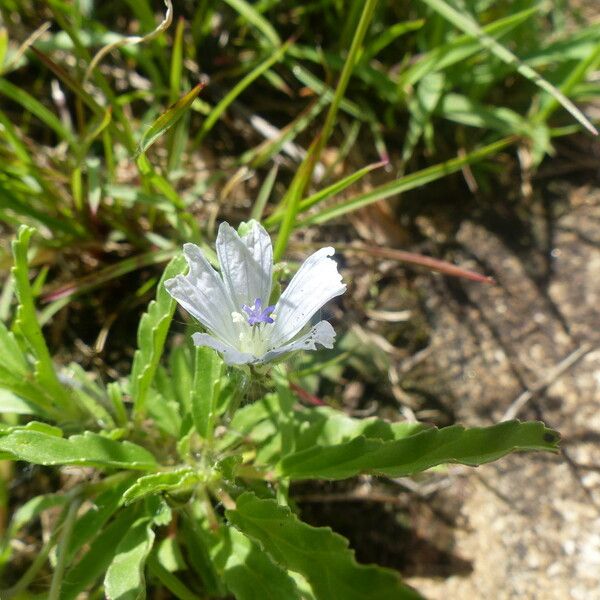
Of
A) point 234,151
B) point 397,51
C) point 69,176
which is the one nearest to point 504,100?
point 397,51

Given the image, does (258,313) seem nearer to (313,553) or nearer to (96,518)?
(313,553)

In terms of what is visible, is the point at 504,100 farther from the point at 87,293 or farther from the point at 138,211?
the point at 87,293

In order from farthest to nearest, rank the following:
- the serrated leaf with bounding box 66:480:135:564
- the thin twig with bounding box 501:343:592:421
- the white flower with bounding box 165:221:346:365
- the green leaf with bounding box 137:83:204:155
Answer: the thin twig with bounding box 501:343:592:421 → the serrated leaf with bounding box 66:480:135:564 → the green leaf with bounding box 137:83:204:155 → the white flower with bounding box 165:221:346:365

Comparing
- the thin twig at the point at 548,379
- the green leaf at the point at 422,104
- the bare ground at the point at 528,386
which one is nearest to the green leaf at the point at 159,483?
the bare ground at the point at 528,386

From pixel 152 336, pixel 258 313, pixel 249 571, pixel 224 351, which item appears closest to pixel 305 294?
pixel 258 313


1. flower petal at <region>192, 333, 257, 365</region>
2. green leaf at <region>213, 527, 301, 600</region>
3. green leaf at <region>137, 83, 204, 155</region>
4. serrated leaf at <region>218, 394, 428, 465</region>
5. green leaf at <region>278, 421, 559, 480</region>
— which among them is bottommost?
serrated leaf at <region>218, 394, 428, 465</region>

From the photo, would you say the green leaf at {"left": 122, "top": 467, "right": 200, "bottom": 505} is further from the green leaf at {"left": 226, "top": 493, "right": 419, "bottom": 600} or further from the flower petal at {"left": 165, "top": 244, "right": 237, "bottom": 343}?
the flower petal at {"left": 165, "top": 244, "right": 237, "bottom": 343}

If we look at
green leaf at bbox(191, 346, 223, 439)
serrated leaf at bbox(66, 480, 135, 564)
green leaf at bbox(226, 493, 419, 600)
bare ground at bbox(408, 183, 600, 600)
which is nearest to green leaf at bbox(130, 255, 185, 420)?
green leaf at bbox(191, 346, 223, 439)
